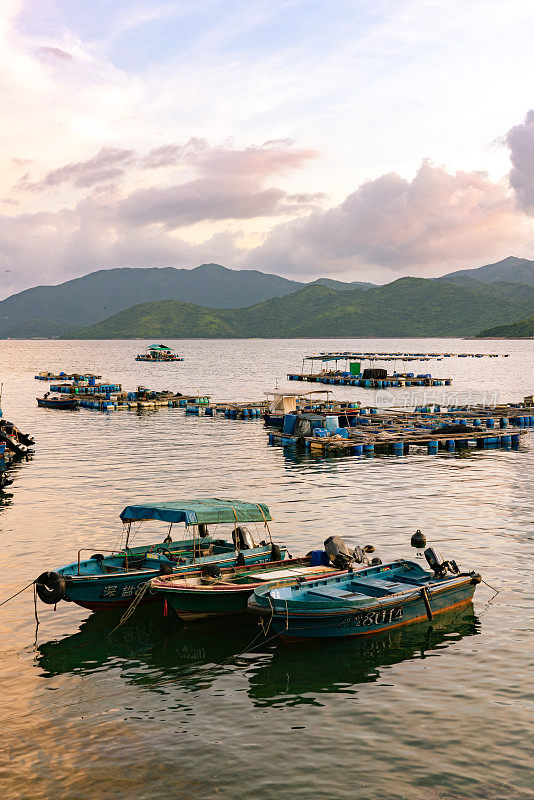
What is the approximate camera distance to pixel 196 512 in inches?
1028

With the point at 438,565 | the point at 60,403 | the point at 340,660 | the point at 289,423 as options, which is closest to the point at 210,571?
the point at 340,660

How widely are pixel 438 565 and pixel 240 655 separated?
26.6 ft

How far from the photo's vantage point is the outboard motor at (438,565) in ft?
85.1

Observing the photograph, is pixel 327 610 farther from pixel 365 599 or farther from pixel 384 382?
pixel 384 382

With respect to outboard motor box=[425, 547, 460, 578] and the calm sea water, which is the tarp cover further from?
outboard motor box=[425, 547, 460, 578]

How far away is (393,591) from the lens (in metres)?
24.0

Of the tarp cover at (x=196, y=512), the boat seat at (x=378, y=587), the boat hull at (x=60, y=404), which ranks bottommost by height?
the boat seat at (x=378, y=587)

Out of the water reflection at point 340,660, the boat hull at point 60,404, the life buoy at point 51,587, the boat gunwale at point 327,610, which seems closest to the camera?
the water reflection at point 340,660

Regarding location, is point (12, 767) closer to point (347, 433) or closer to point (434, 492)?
point (434, 492)

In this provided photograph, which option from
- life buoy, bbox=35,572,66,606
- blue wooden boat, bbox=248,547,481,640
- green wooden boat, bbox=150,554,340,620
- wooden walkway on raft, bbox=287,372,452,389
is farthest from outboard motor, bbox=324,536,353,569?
wooden walkway on raft, bbox=287,372,452,389

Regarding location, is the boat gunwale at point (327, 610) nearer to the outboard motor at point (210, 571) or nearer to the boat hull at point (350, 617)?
the boat hull at point (350, 617)

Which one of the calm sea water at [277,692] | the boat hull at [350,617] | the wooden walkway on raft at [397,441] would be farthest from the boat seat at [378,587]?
the wooden walkway on raft at [397,441]

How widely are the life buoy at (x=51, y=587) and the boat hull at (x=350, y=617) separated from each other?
256 inches

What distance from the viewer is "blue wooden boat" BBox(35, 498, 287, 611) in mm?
24500
